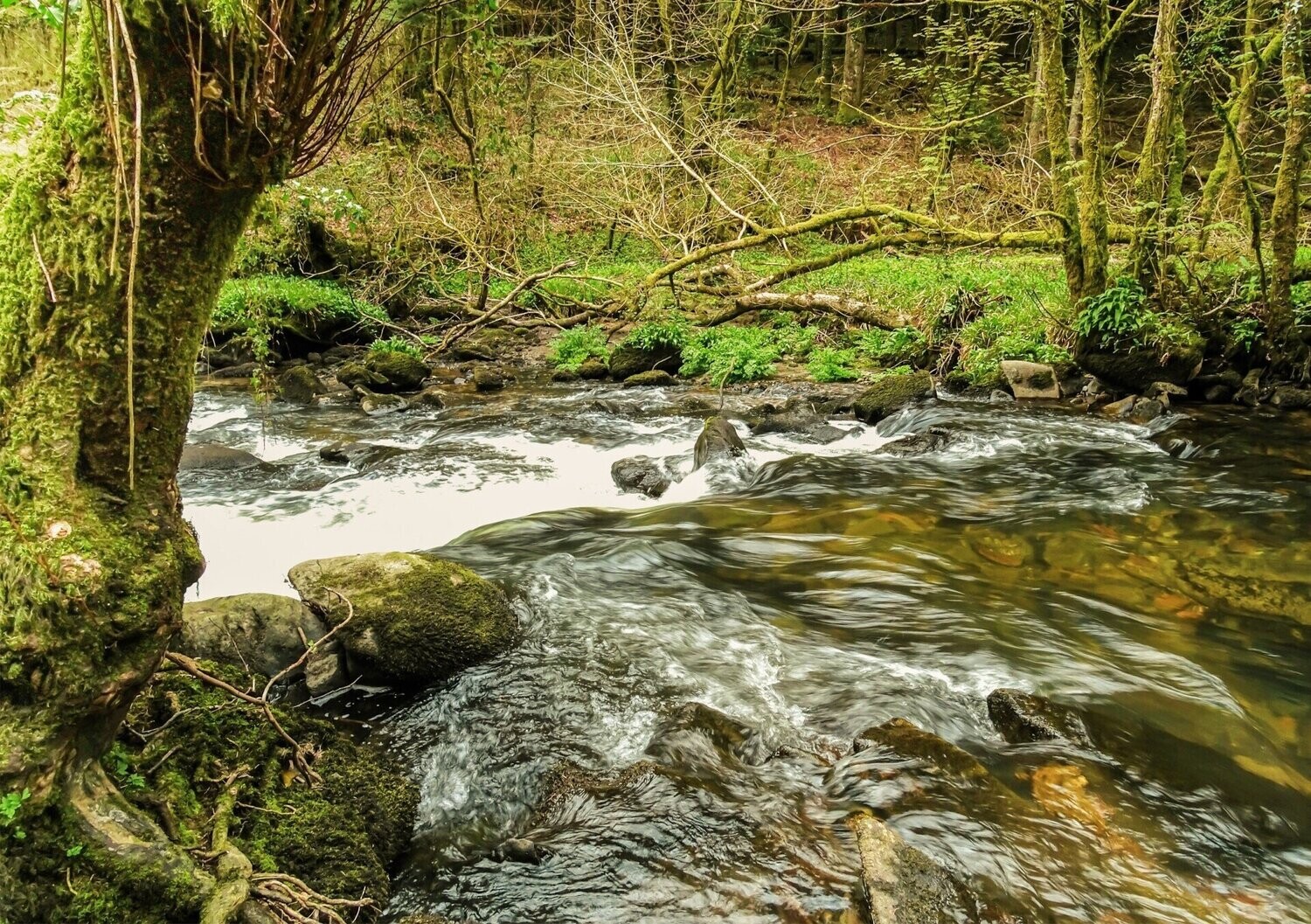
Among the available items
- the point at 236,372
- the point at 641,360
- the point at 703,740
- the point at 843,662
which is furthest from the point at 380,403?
the point at 703,740

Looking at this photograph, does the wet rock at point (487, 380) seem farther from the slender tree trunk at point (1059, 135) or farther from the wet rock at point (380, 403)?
the slender tree trunk at point (1059, 135)

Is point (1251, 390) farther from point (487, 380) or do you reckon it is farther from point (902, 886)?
point (487, 380)

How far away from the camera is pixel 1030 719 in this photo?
4262 mm

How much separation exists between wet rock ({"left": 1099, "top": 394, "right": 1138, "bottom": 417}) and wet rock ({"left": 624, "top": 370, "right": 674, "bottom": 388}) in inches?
249

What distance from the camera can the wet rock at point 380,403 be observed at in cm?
1162

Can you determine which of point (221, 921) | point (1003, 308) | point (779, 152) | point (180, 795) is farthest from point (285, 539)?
point (779, 152)

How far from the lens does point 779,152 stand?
1945 centimetres

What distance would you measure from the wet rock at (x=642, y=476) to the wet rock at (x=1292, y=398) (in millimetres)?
7749

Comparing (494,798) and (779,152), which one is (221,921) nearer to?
(494,798)

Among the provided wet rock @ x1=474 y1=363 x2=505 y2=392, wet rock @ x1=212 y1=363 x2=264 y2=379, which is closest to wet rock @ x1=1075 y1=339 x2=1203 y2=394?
wet rock @ x1=474 y1=363 x2=505 y2=392

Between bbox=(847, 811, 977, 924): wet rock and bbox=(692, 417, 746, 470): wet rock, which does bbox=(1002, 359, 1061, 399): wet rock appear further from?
bbox=(847, 811, 977, 924): wet rock

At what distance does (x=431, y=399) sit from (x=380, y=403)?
73 centimetres

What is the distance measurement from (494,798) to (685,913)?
1.10 m

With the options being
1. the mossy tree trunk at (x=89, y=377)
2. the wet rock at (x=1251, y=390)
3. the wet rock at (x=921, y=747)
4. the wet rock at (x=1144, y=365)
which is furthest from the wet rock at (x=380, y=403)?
A: the wet rock at (x=1251, y=390)
